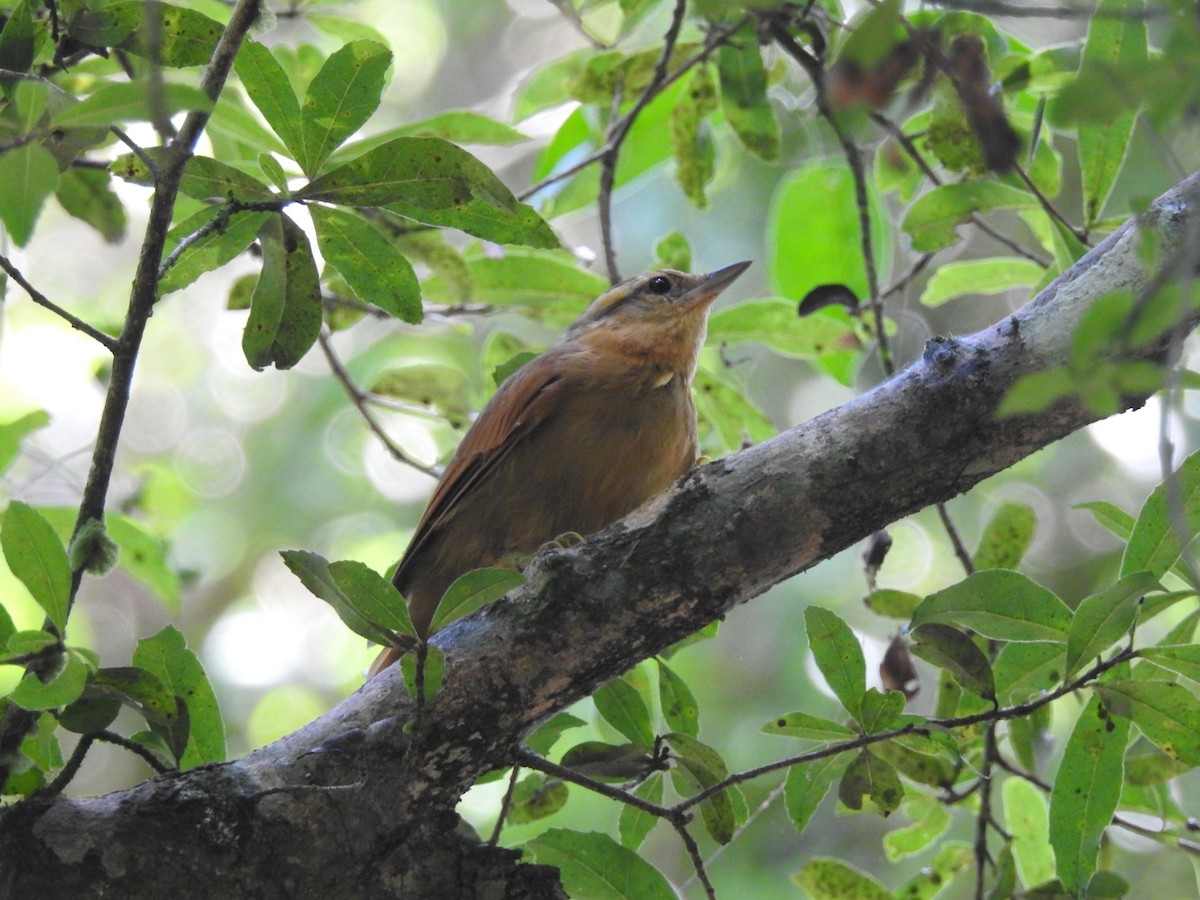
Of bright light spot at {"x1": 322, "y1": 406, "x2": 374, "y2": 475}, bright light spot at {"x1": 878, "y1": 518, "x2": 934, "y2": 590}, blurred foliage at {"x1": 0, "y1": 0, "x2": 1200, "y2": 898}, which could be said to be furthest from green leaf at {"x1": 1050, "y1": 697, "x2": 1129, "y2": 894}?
bright light spot at {"x1": 322, "y1": 406, "x2": 374, "y2": 475}

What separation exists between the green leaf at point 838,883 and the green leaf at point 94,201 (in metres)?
2.68

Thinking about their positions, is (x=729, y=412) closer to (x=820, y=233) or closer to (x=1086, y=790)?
(x=820, y=233)

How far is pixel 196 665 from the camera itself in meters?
2.60

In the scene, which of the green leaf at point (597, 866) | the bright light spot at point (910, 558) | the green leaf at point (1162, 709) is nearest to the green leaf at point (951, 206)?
the green leaf at point (1162, 709)

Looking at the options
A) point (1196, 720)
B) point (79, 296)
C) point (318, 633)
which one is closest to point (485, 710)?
point (1196, 720)

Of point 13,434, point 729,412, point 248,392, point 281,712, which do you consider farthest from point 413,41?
point 13,434

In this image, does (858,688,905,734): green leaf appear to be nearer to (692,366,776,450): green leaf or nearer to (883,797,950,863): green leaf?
(883,797,950,863): green leaf

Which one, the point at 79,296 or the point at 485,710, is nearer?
the point at 485,710

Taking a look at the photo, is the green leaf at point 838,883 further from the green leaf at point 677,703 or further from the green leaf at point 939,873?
the green leaf at point 677,703

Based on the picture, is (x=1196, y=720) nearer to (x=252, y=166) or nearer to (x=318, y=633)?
(x=252, y=166)

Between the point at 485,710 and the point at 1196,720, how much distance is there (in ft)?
4.85

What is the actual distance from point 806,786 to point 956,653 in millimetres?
503

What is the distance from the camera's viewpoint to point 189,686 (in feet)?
8.52

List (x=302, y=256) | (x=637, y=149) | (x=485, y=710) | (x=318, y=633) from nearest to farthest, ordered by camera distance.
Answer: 1. (x=485, y=710)
2. (x=302, y=256)
3. (x=637, y=149)
4. (x=318, y=633)
